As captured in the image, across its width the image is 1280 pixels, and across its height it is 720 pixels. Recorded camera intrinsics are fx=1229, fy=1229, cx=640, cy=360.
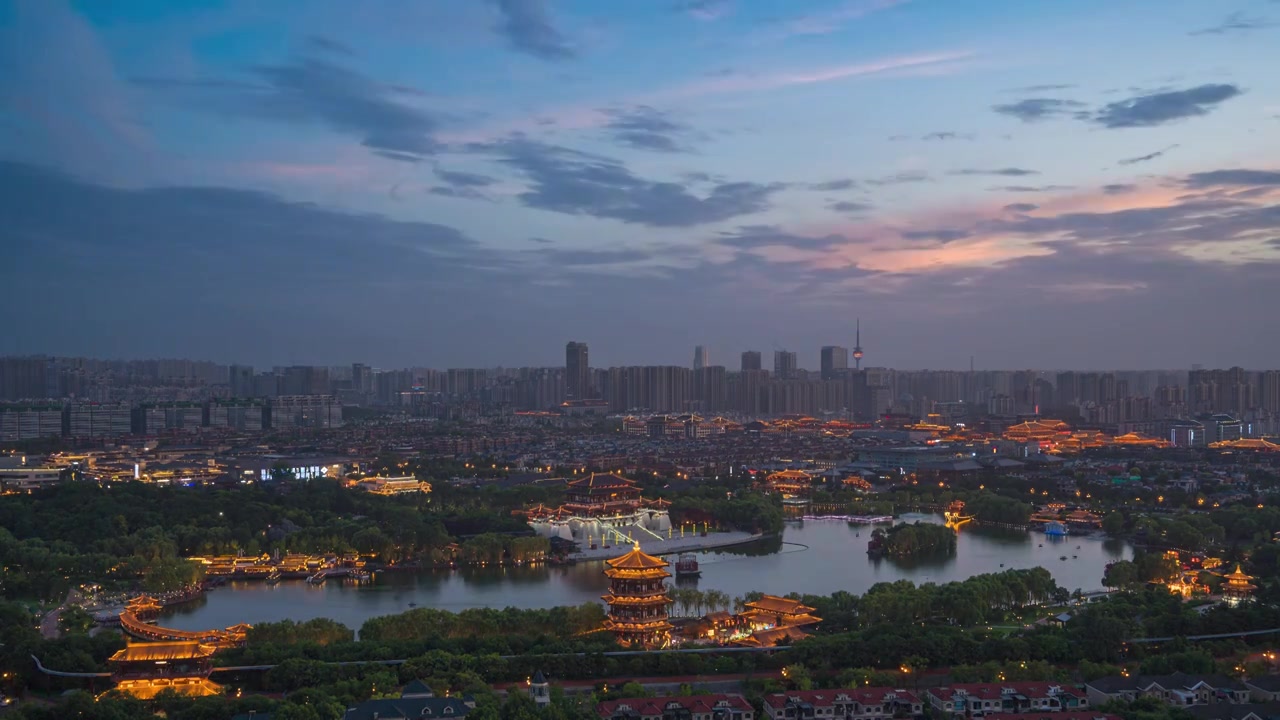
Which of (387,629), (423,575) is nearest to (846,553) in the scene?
(423,575)

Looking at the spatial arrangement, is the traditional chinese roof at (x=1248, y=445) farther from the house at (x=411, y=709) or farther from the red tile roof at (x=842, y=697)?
the house at (x=411, y=709)

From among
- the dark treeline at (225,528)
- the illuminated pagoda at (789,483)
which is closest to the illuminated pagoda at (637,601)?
the dark treeline at (225,528)

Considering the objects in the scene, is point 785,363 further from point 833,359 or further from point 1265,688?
point 1265,688

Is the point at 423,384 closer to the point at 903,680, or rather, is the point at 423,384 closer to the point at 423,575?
the point at 423,575

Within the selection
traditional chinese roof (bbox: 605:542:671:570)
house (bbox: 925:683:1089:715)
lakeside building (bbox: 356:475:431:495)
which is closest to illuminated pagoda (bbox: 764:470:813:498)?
lakeside building (bbox: 356:475:431:495)

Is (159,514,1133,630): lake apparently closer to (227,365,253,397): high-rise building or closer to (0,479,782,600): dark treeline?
(0,479,782,600): dark treeline

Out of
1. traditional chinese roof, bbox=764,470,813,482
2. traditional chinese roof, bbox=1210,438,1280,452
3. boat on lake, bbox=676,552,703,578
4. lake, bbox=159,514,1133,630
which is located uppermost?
traditional chinese roof, bbox=1210,438,1280,452
